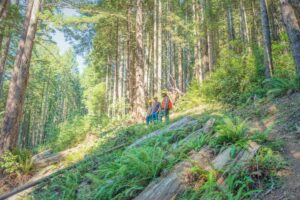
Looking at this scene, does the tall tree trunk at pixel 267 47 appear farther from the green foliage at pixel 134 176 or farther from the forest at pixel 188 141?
the green foliage at pixel 134 176

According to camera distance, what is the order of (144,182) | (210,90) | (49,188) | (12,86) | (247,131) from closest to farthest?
1. (144,182)
2. (247,131)
3. (49,188)
4. (12,86)
5. (210,90)

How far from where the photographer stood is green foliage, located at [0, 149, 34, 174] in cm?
912

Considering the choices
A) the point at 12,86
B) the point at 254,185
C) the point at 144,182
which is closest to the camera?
the point at 254,185

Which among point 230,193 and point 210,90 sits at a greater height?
point 210,90

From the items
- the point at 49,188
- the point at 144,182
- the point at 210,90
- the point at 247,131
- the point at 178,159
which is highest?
the point at 210,90

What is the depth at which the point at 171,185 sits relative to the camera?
412cm

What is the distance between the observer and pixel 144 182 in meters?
4.69

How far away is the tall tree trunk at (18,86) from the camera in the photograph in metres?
9.72

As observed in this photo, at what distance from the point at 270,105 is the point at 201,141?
2.84m

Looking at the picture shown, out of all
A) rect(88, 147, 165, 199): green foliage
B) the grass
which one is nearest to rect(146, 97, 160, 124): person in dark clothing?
the grass

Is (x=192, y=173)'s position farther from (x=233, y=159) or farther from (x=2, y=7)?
(x=2, y=7)

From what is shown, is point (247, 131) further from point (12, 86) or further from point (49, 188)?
point (12, 86)

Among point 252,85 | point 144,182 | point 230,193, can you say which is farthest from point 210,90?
point 230,193

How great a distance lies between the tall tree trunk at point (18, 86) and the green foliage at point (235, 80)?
25.1ft
